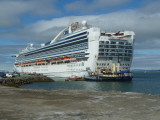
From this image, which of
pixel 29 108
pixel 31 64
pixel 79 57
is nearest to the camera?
pixel 29 108

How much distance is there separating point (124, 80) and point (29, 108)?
202ft

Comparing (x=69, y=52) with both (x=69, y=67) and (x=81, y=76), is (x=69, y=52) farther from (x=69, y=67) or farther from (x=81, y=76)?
(x=81, y=76)

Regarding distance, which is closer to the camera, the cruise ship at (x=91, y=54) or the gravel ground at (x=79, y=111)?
the gravel ground at (x=79, y=111)

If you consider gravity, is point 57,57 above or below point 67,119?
above

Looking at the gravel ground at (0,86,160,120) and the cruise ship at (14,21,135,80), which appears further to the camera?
the cruise ship at (14,21,135,80)

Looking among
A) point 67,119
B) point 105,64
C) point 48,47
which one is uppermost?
point 48,47

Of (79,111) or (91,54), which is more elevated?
(91,54)

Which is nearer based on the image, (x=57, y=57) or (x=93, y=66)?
(x=93, y=66)

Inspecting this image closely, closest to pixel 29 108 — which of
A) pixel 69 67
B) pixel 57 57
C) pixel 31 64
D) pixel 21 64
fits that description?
pixel 69 67

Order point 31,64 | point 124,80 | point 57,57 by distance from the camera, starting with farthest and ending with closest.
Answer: point 31,64 < point 57,57 < point 124,80

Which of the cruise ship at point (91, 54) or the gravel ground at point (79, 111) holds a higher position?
the cruise ship at point (91, 54)

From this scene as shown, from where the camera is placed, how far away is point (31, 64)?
4496 inches

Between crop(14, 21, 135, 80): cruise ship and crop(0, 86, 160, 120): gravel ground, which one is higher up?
crop(14, 21, 135, 80): cruise ship

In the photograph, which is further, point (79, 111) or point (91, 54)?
point (91, 54)
